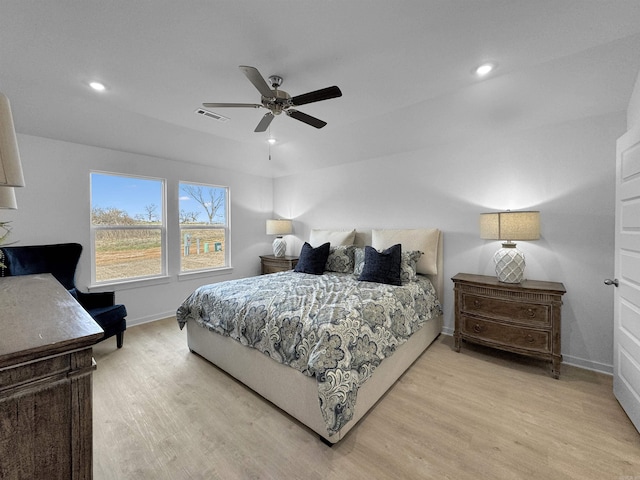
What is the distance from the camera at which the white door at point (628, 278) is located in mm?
1811

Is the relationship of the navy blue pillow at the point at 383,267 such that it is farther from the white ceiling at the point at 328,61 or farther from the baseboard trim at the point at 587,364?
the baseboard trim at the point at 587,364

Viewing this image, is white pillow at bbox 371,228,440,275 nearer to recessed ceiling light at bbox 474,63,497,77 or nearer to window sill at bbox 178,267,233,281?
recessed ceiling light at bbox 474,63,497,77

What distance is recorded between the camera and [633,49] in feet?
6.37

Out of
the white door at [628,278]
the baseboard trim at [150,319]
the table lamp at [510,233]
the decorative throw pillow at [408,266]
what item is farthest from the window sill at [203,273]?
the white door at [628,278]

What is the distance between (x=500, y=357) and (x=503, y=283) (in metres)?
0.80

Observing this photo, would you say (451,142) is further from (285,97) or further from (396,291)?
(285,97)

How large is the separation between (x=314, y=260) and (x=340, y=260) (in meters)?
0.36

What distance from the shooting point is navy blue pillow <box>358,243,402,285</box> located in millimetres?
2961

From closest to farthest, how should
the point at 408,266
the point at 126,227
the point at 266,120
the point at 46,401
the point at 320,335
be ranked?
the point at 46,401 < the point at 320,335 < the point at 266,120 < the point at 408,266 < the point at 126,227

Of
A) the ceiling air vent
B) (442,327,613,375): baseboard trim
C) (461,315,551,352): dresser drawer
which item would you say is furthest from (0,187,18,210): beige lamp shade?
(442,327,613,375): baseboard trim

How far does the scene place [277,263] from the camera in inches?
191

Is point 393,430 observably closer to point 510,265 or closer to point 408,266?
point 408,266

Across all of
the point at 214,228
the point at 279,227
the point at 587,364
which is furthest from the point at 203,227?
the point at 587,364

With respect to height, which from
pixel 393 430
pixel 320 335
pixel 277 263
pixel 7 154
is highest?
pixel 7 154
